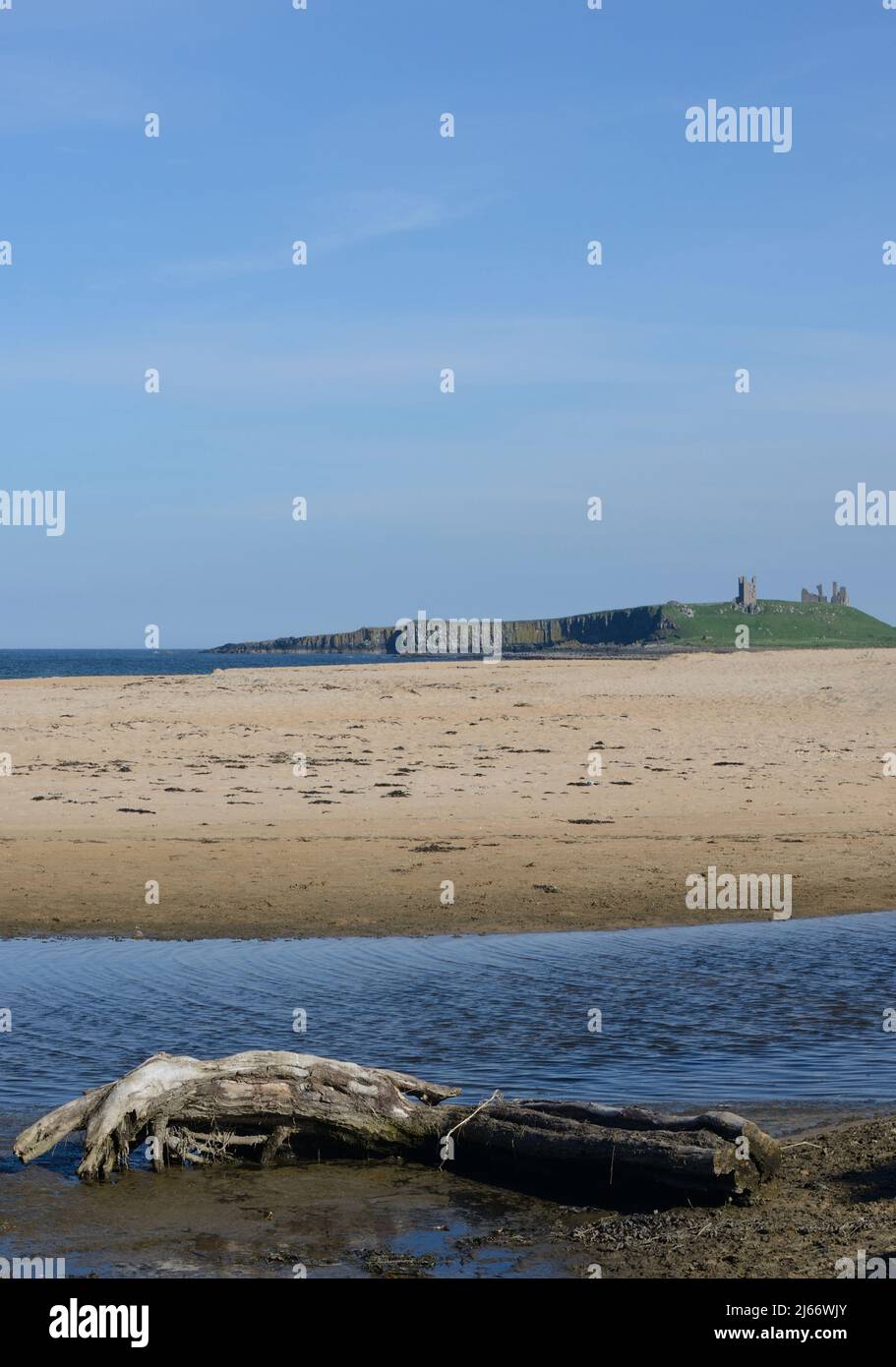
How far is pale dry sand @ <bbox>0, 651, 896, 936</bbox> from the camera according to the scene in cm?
2042

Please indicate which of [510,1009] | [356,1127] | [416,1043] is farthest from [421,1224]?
[510,1009]

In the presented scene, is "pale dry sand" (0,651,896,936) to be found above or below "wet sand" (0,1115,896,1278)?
above

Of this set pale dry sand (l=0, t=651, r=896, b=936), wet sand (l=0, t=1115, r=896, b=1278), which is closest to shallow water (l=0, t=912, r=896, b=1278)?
wet sand (l=0, t=1115, r=896, b=1278)

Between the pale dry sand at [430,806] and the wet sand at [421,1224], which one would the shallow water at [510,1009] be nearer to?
the pale dry sand at [430,806]

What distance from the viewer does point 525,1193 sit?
32.2 ft

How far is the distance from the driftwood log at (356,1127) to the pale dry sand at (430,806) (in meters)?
8.32

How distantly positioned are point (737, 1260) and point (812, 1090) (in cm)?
395

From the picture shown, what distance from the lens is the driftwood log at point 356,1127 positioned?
9.47 metres

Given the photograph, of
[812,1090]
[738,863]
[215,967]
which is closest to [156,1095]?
[812,1090]

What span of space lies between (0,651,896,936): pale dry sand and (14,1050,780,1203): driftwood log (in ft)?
27.3

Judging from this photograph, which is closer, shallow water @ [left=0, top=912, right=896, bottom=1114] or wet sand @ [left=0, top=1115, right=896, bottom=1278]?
wet sand @ [left=0, top=1115, right=896, bottom=1278]

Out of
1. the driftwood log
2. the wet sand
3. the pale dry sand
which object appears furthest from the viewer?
the pale dry sand

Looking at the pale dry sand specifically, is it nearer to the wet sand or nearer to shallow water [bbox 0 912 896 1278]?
shallow water [bbox 0 912 896 1278]
